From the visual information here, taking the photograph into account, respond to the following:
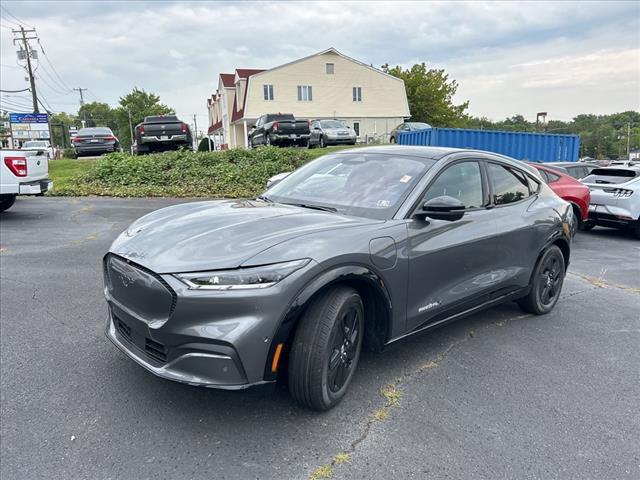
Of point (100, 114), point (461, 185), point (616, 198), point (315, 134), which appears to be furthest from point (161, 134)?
point (100, 114)

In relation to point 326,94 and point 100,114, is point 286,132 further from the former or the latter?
point 100,114

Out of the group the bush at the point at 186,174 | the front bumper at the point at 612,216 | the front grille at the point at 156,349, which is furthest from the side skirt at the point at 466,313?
the bush at the point at 186,174

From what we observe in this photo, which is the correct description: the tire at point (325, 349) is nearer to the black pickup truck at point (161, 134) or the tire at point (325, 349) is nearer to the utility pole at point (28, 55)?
the black pickup truck at point (161, 134)

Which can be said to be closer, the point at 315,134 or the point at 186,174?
the point at 186,174

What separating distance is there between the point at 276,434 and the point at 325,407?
333mm

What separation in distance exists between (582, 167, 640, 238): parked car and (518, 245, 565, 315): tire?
5.91m

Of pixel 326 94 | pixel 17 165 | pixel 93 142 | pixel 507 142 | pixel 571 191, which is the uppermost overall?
pixel 326 94

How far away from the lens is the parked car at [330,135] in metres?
22.3

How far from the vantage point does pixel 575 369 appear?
3688 millimetres

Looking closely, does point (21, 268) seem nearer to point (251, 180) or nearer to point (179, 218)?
point (179, 218)

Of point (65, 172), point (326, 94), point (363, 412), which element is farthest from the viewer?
point (326, 94)

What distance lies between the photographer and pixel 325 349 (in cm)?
271

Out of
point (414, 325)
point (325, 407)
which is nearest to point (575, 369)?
point (414, 325)

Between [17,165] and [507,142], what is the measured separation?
49.6ft
